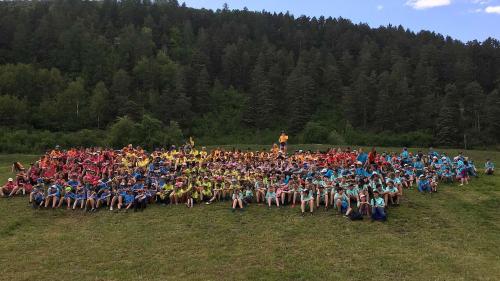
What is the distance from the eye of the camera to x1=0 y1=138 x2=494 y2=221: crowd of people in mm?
19672

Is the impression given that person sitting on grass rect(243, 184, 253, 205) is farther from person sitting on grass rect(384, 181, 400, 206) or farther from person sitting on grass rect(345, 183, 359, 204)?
person sitting on grass rect(384, 181, 400, 206)

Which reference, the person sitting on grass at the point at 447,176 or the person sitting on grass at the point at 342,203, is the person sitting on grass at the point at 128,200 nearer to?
the person sitting on grass at the point at 342,203

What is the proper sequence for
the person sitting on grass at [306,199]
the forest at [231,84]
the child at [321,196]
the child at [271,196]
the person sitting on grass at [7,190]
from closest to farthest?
the person sitting on grass at [306,199] < the child at [321,196] < the child at [271,196] < the person sitting on grass at [7,190] < the forest at [231,84]

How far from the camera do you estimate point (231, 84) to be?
104312 mm

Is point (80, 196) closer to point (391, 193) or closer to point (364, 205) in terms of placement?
point (364, 205)

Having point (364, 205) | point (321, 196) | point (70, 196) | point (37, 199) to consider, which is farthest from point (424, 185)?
point (37, 199)

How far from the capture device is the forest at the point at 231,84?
71062mm

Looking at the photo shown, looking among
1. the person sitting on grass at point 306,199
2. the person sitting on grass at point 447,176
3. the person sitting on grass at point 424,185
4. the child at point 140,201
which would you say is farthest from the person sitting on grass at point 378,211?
the child at point 140,201

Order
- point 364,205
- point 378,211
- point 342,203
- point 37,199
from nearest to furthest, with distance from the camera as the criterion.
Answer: point 378,211, point 364,205, point 342,203, point 37,199

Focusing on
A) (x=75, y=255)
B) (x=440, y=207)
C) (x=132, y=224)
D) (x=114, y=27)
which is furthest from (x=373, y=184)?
(x=114, y=27)

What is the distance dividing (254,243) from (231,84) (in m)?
89.7

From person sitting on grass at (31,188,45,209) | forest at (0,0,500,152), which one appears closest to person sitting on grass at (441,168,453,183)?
person sitting on grass at (31,188,45,209)

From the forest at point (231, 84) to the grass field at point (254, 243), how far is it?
30.7 meters

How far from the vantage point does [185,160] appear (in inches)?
987
